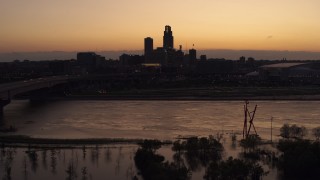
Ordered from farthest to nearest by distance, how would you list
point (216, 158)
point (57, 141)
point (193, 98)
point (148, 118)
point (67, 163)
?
1. point (193, 98)
2. point (148, 118)
3. point (57, 141)
4. point (216, 158)
5. point (67, 163)

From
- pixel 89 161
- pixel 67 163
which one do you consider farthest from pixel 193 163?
pixel 67 163

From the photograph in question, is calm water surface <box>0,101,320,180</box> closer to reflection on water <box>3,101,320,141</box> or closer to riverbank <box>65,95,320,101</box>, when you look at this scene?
reflection on water <box>3,101,320,141</box>

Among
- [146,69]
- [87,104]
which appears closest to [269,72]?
[146,69]

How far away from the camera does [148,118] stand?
44.6 ft

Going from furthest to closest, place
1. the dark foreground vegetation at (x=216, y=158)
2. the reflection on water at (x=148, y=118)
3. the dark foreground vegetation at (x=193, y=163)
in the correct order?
1. the reflection on water at (x=148, y=118)
2. the dark foreground vegetation at (x=216, y=158)
3. the dark foreground vegetation at (x=193, y=163)

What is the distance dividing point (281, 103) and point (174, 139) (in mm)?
8607

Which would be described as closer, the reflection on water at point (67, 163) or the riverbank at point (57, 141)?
the reflection on water at point (67, 163)

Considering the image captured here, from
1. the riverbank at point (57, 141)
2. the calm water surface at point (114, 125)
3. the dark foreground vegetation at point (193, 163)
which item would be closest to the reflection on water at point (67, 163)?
the calm water surface at point (114, 125)

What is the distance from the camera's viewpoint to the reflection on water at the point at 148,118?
36.5 feet

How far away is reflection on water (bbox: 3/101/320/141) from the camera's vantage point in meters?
11.1

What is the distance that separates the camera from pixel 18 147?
31.1ft

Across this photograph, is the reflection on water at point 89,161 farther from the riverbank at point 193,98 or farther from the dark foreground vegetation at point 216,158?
the riverbank at point 193,98

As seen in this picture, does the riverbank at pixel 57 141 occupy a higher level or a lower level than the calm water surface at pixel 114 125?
higher

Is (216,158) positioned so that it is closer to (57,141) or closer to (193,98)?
(57,141)
